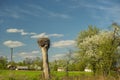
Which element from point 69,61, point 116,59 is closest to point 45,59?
point 116,59

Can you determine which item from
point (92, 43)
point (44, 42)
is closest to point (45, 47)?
point (44, 42)

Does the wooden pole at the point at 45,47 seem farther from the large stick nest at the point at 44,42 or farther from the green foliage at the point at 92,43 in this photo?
the green foliage at the point at 92,43

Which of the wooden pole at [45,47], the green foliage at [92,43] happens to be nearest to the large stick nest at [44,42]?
the wooden pole at [45,47]

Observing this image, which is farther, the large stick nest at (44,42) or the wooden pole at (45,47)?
the large stick nest at (44,42)

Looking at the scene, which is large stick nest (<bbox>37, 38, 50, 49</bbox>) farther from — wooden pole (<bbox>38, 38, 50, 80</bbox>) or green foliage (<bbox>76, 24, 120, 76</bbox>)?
green foliage (<bbox>76, 24, 120, 76</bbox>)

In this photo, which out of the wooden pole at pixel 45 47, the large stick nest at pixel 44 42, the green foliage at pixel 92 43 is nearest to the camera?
the wooden pole at pixel 45 47

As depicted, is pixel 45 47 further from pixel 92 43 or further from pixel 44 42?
pixel 92 43

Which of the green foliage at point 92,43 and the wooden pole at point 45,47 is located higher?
the green foliage at point 92,43

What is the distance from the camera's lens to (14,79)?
1250cm

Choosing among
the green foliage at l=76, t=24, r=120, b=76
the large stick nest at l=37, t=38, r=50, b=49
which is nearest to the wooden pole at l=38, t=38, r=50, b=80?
the large stick nest at l=37, t=38, r=50, b=49

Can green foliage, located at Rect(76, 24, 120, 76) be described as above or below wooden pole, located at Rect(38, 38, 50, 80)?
above

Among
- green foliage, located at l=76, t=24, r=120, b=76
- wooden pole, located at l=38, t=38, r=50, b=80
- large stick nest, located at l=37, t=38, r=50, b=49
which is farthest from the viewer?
green foliage, located at l=76, t=24, r=120, b=76

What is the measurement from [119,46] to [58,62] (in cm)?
1796

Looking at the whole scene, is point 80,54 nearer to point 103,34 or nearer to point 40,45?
point 103,34
